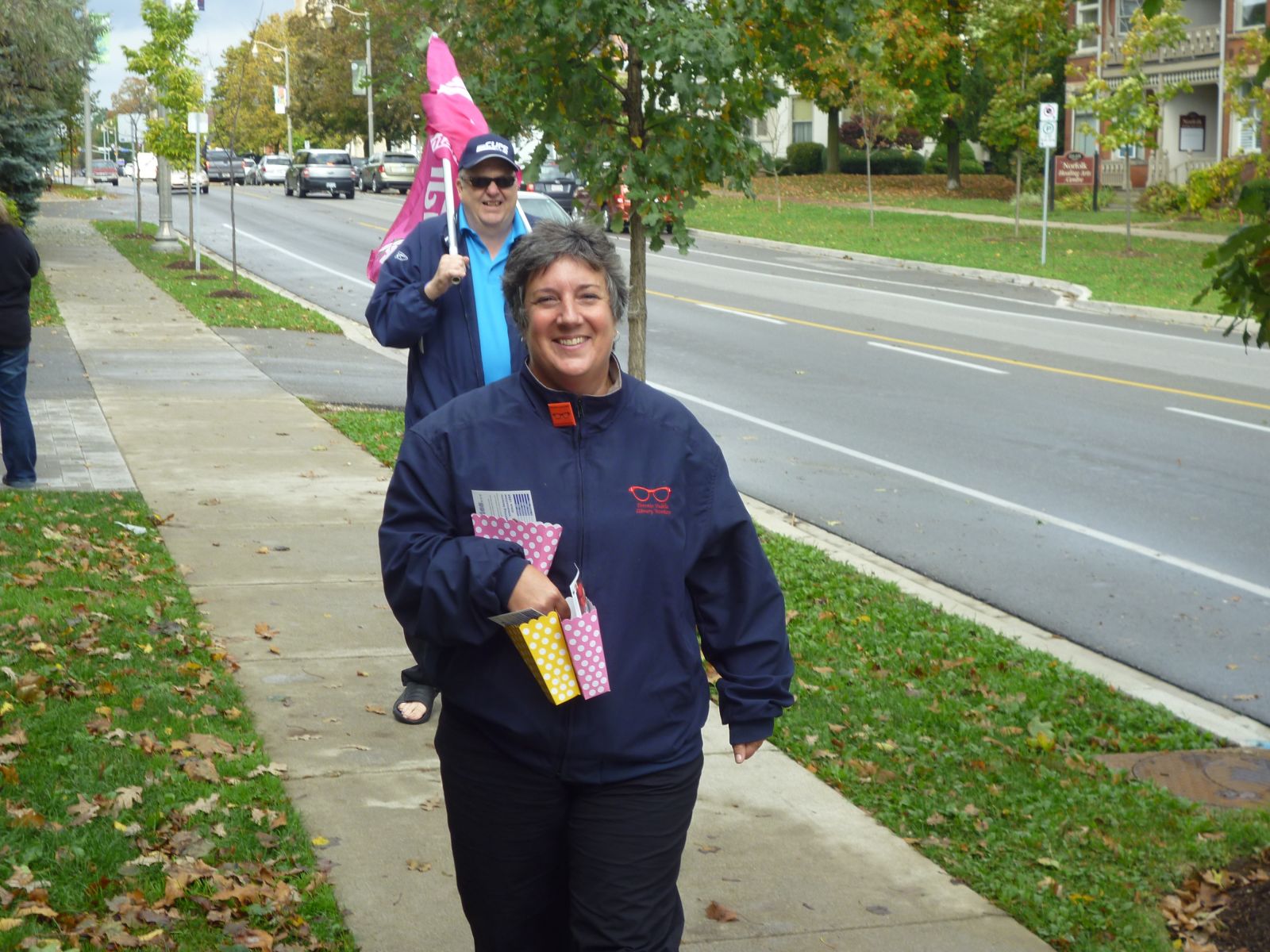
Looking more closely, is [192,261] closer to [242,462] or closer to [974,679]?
[242,462]

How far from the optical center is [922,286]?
90.0 ft

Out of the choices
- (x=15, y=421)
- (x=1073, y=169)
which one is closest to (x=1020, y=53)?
(x=1073, y=169)

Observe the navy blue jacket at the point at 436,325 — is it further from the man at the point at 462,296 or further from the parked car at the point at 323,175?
the parked car at the point at 323,175

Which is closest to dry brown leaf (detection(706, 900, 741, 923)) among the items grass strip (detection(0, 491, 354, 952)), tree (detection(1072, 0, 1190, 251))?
grass strip (detection(0, 491, 354, 952))

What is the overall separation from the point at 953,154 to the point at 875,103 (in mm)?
10784

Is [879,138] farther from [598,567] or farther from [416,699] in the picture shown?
[598,567]

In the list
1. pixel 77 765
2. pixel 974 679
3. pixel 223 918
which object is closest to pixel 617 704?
pixel 223 918

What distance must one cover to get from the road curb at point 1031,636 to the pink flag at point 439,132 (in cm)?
351

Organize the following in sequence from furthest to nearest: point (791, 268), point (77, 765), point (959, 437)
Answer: point (791, 268) < point (959, 437) < point (77, 765)

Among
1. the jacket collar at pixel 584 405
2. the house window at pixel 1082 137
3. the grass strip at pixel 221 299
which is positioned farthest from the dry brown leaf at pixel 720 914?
the house window at pixel 1082 137

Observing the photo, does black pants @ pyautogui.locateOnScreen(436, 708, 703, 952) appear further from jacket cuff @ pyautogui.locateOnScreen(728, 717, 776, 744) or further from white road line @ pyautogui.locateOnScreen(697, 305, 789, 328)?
white road line @ pyautogui.locateOnScreen(697, 305, 789, 328)

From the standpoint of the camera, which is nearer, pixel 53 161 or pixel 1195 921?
pixel 1195 921

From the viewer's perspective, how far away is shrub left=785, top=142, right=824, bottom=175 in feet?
210

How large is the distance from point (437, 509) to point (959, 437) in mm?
10423
